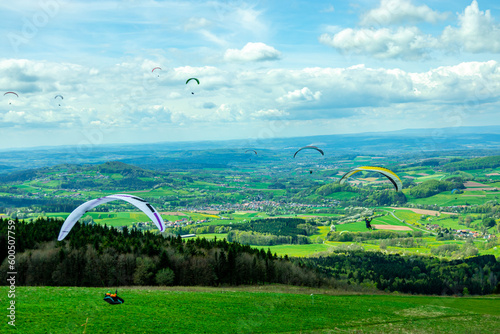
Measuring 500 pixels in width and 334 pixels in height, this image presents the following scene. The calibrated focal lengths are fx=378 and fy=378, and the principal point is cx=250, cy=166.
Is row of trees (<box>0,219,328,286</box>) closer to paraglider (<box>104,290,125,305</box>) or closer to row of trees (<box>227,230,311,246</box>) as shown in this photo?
paraglider (<box>104,290,125,305</box>)

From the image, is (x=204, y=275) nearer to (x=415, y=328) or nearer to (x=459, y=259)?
(x=415, y=328)

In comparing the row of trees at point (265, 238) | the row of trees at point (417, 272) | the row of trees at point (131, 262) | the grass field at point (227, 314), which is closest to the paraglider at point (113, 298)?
the grass field at point (227, 314)

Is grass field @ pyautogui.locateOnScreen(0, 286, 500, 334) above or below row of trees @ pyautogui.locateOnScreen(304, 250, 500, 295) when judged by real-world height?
above

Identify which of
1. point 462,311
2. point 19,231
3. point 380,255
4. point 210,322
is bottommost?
point 380,255

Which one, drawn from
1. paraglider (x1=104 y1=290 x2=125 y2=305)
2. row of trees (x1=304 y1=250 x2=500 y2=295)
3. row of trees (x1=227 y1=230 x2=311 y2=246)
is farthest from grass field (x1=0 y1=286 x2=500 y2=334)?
row of trees (x1=227 y1=230 x2=311 y2=246)

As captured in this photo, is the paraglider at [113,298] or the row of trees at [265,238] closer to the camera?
the paraglider at [113,298]

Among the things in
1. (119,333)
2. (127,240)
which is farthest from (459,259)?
(119,333)

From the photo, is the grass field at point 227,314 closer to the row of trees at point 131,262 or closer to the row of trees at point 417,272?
the row of trees at point 131,262

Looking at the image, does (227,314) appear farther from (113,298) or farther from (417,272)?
(417,272)

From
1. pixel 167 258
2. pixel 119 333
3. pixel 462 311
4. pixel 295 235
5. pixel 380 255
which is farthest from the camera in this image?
pixel 295 235
